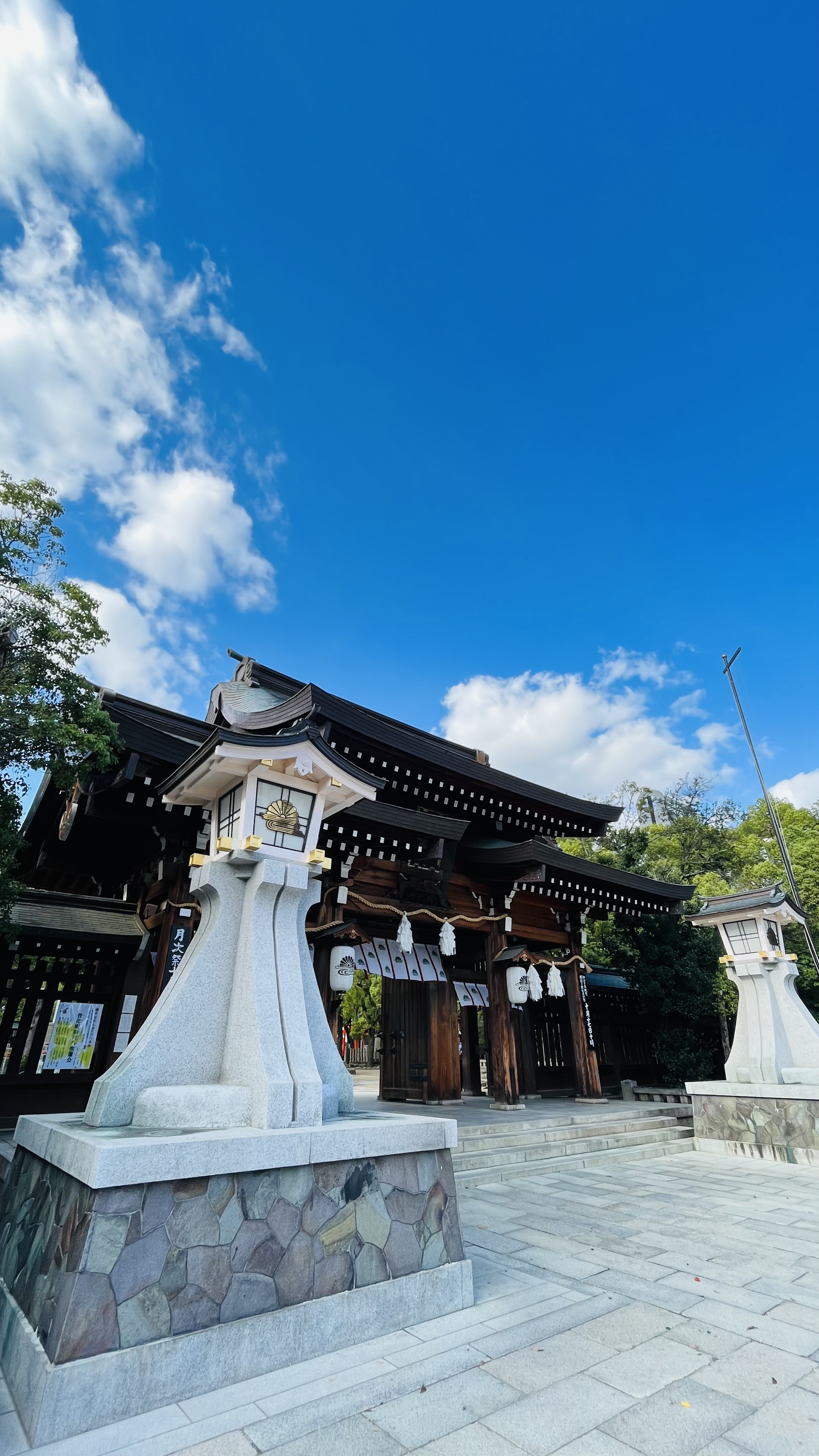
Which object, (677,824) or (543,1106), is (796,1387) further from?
(677,824)

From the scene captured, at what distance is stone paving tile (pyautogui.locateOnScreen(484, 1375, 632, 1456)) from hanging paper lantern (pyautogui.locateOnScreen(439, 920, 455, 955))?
6493 mm

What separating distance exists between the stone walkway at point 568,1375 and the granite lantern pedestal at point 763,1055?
415 cm

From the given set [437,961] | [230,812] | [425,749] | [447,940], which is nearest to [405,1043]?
[437,961]

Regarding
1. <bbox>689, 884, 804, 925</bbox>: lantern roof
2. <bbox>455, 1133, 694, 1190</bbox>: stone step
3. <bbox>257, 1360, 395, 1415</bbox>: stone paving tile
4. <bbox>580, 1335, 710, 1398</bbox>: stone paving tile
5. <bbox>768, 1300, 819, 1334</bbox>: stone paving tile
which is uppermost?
<bbox>689, 884, 804, 925</bbox>: lantern roof

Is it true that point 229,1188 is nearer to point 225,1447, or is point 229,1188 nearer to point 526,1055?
point 225,1447

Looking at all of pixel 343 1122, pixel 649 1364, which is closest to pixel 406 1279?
pixel 343 1122

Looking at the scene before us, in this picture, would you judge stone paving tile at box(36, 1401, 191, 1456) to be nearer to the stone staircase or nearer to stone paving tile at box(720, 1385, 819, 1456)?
stone paving tile at box(720, 1385, 819, 1456)

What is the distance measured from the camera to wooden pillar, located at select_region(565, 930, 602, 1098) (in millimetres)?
11641

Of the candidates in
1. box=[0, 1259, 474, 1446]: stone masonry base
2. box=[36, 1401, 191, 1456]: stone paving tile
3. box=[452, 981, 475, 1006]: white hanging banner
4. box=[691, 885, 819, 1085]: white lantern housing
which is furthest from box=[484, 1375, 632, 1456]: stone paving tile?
box=[452, 981, 475, 1006]: white hanging banner

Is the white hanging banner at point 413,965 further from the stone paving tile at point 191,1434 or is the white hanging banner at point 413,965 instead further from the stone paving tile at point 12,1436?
the stone paving tile at point 12,1436

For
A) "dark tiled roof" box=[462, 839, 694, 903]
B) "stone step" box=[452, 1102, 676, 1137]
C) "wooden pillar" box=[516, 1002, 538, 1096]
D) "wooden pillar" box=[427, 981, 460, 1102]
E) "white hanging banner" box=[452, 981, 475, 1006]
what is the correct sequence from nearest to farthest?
"stone step" box=[452, 1102, 676, 1137] → "dark tiled roof" box=[462, 839, 694, 903] → "wooden pillar" box=[427, 981, 460, 1102] → "white hanging banner" box=[452, 981, 475, 1006] → "wooden pillar" box=[516, 1002, 538, 1096]

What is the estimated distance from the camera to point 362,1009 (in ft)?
73.5

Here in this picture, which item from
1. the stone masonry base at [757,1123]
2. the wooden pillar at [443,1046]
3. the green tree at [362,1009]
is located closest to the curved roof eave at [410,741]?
the wooden pillar at [443,1046]

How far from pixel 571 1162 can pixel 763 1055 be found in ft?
11.1
